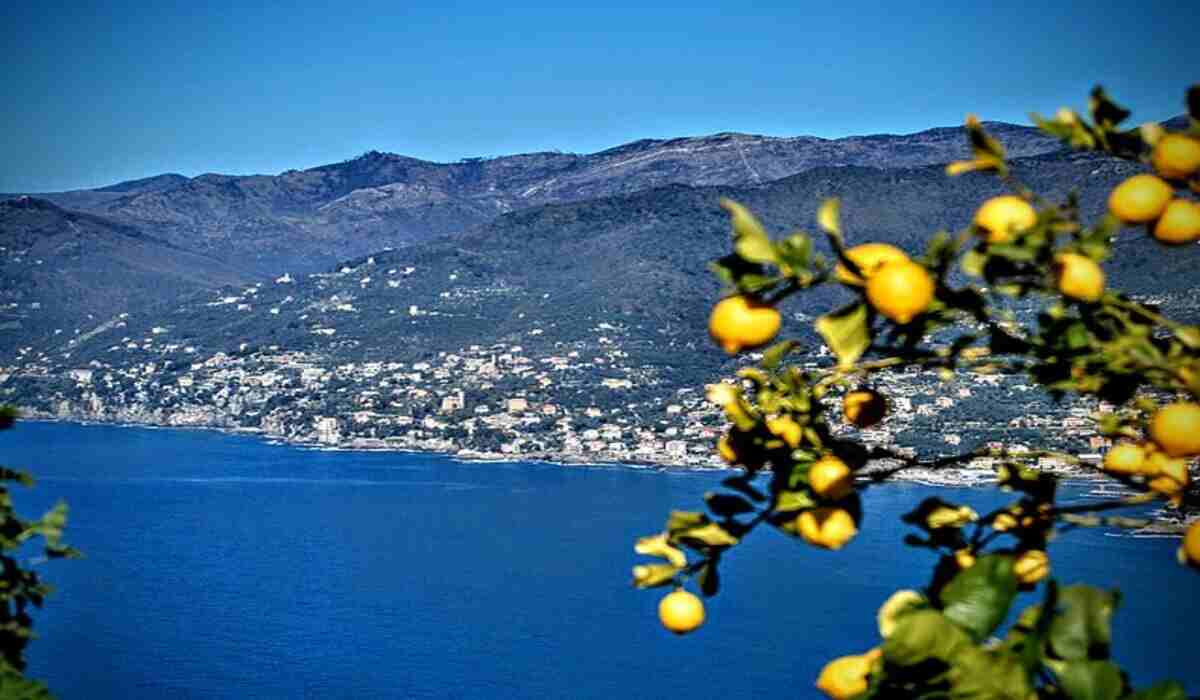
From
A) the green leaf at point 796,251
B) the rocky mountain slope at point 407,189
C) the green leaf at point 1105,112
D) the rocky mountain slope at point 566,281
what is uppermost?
the rocky mountain slope at point 407,189

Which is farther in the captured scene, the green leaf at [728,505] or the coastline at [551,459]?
the coastline at [551,459]

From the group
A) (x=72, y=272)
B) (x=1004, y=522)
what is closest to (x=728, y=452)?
(x=1004, y=522)

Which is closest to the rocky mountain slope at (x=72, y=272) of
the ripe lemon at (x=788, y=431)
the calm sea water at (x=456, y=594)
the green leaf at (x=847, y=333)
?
the calm sea water at (x=456, y=594)

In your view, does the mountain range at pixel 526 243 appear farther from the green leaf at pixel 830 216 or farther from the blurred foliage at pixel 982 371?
the green leaf at pixel 830 216

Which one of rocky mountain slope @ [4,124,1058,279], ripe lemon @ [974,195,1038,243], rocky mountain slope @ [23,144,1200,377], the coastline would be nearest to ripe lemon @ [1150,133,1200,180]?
ripe lemon @ [974,195,1038,243]

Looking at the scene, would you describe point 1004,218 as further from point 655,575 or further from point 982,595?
point 655,575

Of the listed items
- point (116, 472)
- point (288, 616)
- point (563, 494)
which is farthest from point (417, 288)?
point (288, 616)

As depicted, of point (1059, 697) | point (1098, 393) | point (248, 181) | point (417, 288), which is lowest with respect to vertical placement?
point (1059, 697)

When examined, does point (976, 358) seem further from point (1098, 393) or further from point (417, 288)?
point (417, 288)
